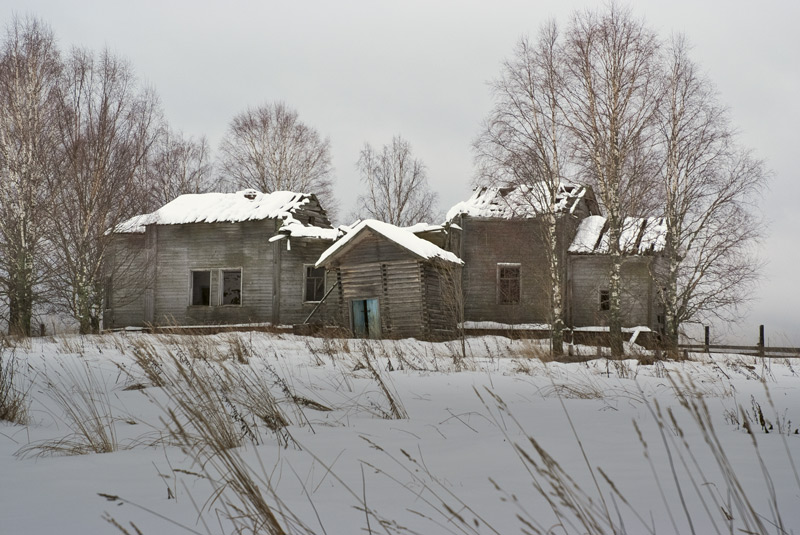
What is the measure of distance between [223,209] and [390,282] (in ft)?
25.5

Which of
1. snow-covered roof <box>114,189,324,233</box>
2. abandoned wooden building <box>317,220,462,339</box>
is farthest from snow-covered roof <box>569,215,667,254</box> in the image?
A: snow-covered roof <box>114,189,324,233</box>

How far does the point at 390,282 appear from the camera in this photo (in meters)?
20.2

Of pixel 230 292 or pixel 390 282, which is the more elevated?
pixel 390 282

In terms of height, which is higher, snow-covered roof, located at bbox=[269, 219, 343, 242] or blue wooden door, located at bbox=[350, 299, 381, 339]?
snow-covered roof, located at bbox=[269, 219, 343, 242]

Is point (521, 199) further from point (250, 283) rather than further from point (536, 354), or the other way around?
point (250, 283)

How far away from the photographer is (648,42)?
54.4 ft

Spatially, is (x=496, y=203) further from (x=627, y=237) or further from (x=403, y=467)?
(x=403, y=467)

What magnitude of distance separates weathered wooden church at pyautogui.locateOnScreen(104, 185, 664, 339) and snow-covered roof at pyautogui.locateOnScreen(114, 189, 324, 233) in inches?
2.3

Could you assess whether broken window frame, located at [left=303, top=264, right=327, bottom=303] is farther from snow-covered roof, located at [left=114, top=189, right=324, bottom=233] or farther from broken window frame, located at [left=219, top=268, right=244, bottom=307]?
broken window frame, located at [left=219, top=268, right=244, bottom=307]

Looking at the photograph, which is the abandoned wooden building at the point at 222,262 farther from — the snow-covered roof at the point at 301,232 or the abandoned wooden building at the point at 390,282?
the abandoned wooden building at the point at 390,282

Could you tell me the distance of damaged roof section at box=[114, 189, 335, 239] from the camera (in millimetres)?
23359

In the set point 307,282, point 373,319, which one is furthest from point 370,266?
point 307,282

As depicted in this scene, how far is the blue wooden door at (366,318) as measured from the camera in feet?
66.4

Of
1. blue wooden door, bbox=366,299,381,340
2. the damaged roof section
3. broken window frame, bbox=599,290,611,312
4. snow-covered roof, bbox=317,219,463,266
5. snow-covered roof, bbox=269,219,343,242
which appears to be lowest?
blue wooden door, bbox=366,299,381,340
